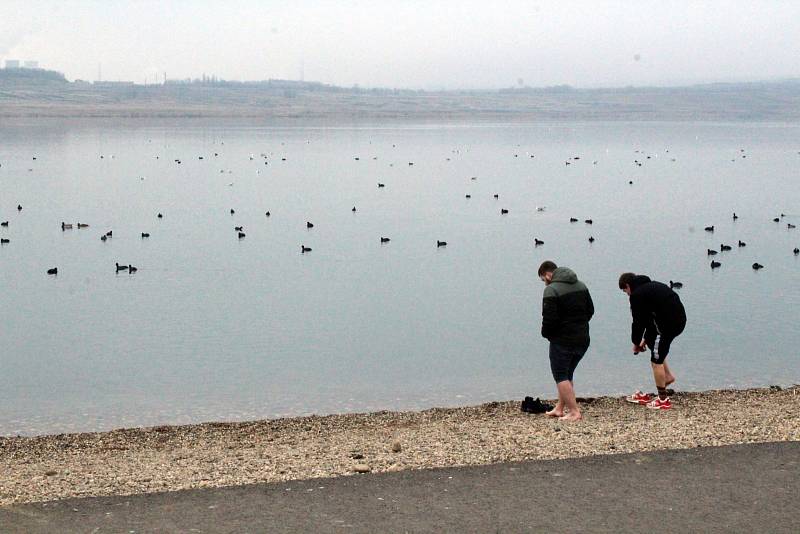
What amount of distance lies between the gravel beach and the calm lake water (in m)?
2.00

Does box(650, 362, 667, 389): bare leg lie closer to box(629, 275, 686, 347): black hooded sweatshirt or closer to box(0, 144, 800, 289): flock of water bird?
box(629, 275, 686, 347): black hooded sweatshirt

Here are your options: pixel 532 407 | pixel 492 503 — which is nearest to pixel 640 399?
pixel 532 407

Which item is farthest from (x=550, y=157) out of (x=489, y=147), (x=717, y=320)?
(x=717, y=320)

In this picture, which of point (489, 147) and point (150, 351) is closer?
point (150, 351)

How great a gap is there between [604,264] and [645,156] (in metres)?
55.0

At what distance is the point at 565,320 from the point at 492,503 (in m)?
3.87

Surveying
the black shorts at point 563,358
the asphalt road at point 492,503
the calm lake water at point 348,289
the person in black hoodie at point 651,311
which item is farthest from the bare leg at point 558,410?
the calm lake water at point 348,289

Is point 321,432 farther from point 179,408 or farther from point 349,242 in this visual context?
point 349,242

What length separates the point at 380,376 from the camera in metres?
17.8

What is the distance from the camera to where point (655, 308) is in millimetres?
12664

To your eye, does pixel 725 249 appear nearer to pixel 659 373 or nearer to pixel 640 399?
pixel 640 399

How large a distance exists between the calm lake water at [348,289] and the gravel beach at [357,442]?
200cm

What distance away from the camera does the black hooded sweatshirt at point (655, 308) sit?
12.6 m

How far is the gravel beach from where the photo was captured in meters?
9.78
